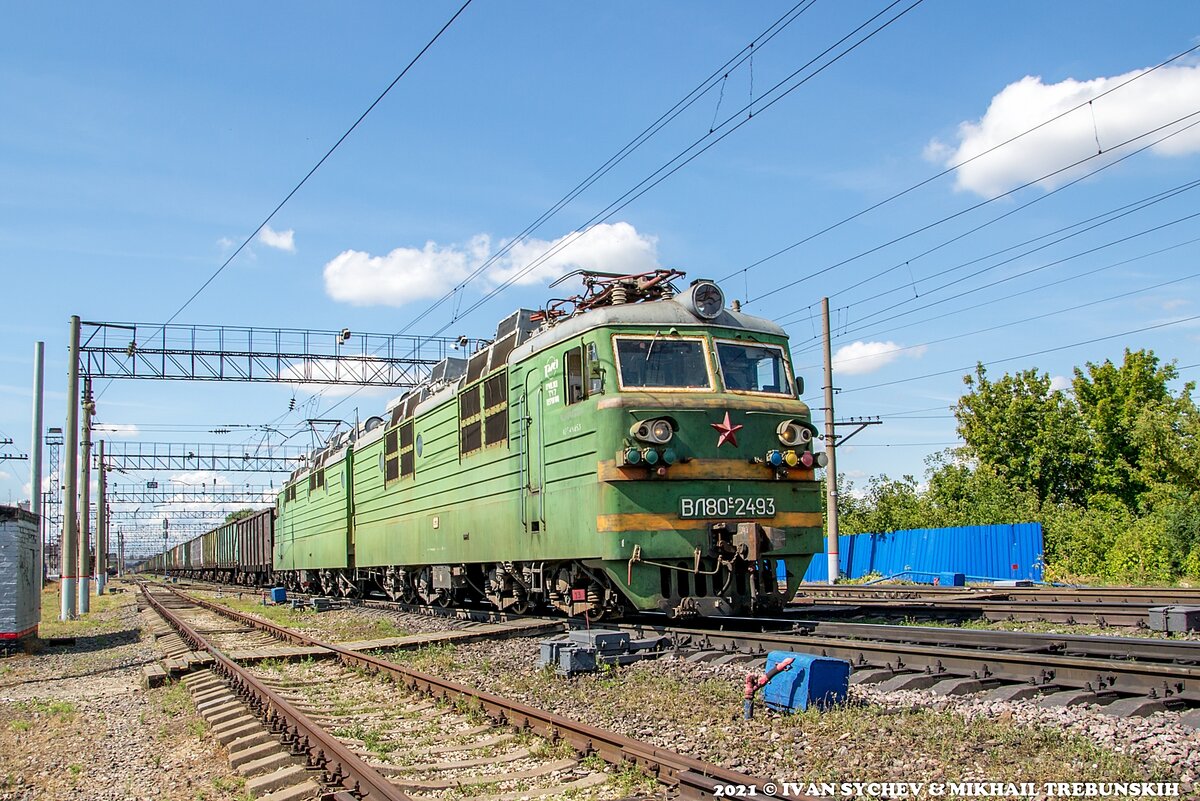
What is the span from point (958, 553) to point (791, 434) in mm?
21380

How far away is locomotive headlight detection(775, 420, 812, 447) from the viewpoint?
11969mm

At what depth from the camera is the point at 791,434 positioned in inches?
472

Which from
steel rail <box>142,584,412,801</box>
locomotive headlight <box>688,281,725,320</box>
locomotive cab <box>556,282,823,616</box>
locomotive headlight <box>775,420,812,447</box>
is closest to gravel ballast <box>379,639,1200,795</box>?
steel rail <box>142,584,412,801</box>

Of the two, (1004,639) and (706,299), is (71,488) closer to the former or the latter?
(706,299)

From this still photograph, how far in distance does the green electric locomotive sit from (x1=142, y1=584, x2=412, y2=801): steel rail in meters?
3.78

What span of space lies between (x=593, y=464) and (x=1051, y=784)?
22.6 ft

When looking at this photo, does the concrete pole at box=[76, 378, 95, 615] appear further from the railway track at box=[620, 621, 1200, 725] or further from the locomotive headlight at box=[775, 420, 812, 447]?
the railway track at box=[620, 621, 1200, 725]

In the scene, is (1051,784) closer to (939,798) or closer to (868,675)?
(939,798)

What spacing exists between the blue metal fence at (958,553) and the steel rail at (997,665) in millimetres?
17925

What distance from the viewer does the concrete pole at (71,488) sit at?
946 inches

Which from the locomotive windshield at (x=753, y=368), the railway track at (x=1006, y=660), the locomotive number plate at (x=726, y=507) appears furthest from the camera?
the locomotive windshield at (x=753, y=368)

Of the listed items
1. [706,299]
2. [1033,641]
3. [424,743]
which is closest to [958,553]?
[706,299]

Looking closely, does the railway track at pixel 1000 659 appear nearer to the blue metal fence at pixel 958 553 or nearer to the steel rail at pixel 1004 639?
the steel rail at pixel 1004 639

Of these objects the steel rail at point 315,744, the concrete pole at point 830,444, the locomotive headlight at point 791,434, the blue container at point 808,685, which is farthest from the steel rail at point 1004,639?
the concrete pole at point 830,444
